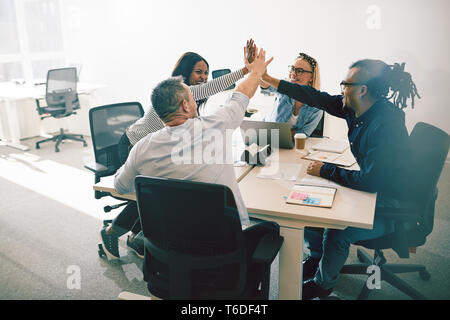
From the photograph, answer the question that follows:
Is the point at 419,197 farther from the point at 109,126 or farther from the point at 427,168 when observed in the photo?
the point at 109,126

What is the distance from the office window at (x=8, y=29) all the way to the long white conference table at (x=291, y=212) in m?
5.28

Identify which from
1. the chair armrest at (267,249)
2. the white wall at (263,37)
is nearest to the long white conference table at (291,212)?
the chair armrest at (267,249)

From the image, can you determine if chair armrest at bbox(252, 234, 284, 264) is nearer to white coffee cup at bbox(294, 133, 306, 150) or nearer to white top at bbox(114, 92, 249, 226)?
white top at bbox(114, 92, 249, 226)

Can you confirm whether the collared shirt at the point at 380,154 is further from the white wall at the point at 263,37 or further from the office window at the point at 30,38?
the office window at the point at 30,38

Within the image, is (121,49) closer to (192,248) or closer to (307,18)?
(307,18)

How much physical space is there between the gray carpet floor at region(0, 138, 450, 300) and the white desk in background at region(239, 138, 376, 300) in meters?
0.46

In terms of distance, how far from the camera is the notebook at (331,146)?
274cm

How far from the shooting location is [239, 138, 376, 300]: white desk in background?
1.79 m

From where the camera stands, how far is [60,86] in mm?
5371

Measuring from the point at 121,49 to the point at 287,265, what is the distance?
18.5 ft

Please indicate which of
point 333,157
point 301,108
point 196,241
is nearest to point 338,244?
point 333,157

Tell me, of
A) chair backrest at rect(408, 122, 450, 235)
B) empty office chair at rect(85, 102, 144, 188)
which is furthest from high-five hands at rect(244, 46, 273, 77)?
empty office chair at rect(85, 102, 144, 188)

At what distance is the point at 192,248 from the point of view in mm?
1574
